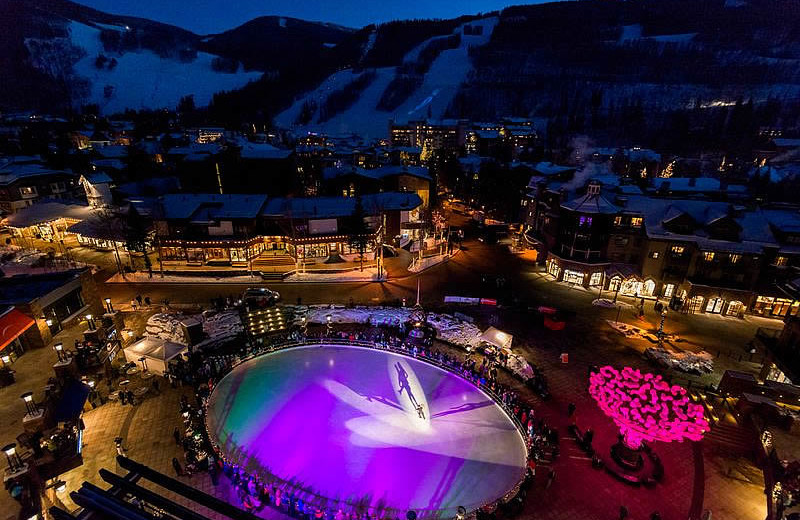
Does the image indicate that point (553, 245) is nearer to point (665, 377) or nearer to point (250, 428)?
point (665, 377)

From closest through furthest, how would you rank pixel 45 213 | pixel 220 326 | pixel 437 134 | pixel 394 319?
pixel 220 326 < pixel 394 319 < pixel 45 213 < pixel 437 134

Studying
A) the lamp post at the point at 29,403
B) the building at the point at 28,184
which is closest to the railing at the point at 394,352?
the lamp post at the point at 29,403

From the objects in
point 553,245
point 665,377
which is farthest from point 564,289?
point 665,377

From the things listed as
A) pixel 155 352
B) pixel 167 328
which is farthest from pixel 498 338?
pixel 167 328

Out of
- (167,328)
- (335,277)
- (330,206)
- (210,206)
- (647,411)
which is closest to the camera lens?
(647,411)

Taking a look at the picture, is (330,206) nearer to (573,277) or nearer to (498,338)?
(498,338)

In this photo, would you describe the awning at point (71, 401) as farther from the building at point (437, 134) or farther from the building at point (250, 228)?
the building at point (437, 134)
